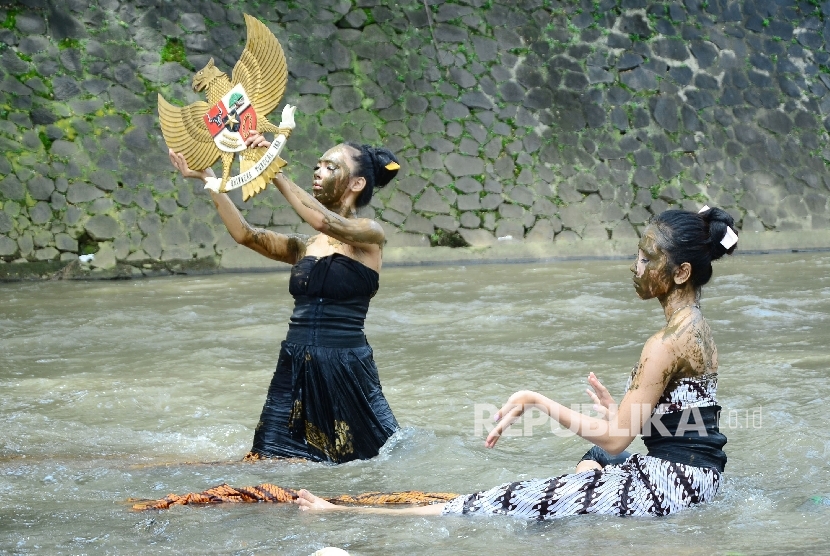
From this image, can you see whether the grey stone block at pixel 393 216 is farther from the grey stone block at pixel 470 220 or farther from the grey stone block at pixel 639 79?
the grey stone block at pixel 639 79

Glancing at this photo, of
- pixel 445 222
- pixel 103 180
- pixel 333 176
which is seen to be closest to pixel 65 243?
pixel 103 180

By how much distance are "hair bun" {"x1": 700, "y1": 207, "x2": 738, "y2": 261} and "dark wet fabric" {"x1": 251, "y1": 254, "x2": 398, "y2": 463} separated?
1653mm

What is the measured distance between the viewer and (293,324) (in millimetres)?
5121

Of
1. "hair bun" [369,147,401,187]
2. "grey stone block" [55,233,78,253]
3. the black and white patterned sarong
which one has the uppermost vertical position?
"hair bun" [369,147,401,187]

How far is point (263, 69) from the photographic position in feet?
15.1

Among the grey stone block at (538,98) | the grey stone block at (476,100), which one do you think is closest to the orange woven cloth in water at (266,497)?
the grey stone block at (476,100)

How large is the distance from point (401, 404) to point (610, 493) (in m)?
Result: 2.78

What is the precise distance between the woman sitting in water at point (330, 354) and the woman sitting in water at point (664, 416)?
3.38ft

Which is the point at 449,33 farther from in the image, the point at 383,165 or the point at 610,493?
the point at 610,493

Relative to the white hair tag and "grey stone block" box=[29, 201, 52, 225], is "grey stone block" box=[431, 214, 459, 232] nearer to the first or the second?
"grey stone block" box=[29, 201, 52, 225]

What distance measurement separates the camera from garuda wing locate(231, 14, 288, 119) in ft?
15.1

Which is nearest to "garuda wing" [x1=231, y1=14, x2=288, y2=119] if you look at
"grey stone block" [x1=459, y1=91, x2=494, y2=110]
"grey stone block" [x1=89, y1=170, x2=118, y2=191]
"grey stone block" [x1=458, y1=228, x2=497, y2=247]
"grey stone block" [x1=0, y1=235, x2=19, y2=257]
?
"grey stone block" [x1=89, y1=170, x2=118, y2=191]

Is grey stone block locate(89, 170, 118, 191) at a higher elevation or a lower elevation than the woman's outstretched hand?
lower

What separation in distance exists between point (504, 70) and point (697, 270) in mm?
10311
